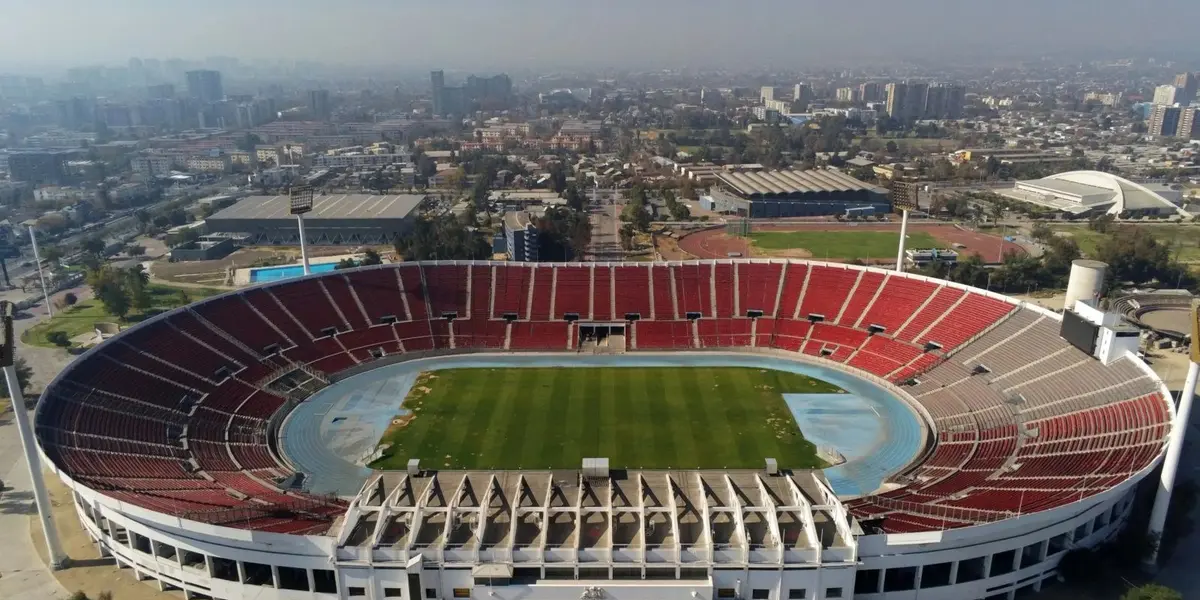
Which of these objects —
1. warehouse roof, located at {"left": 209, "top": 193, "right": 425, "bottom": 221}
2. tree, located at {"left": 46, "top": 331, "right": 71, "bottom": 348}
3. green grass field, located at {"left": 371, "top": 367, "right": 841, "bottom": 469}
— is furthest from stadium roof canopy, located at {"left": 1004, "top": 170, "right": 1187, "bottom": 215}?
tree, located at {"left": 46, "top": 331, "right": 71, "bottom": 348}

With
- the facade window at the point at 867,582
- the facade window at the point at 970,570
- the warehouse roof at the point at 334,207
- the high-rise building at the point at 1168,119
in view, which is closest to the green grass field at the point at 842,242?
the warehouse roof at the point at 334,207

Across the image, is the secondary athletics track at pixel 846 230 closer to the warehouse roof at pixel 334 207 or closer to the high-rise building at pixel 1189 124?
the warehouse roof at pixel 334 207

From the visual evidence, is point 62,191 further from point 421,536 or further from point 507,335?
point 421,536

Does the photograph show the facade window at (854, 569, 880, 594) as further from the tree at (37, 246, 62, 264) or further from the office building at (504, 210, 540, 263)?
the tree at (37, 246, 62, 264)

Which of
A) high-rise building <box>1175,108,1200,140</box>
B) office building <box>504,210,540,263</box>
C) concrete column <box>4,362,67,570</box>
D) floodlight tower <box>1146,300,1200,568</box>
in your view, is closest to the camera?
floodlight tower <box>1146,300,1200,568</box>

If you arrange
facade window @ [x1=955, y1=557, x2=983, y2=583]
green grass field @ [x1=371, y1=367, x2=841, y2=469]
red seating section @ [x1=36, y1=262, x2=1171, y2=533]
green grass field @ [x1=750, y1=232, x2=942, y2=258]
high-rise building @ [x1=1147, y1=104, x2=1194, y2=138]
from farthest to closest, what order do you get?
high-rise building @ [x1=1147, y1=104, x2=1194, y2=138]
green grass field @ [x1=750, y1=232, x2=942, y2=258]
green grass field @ [x1=371, y1=367, x2=841, y2=469]
red seating section @ [x1=36, y1=262, x2=1171, y2=533]
facade window @ [x1=955, y1=557, x2=983, y2=583]

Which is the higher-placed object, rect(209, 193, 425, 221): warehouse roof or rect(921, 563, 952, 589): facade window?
rect(209, 193, 425, 221): warehouse roof

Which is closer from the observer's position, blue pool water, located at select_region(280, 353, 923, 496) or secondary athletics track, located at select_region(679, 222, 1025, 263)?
blue pool water, located at select_region(280, 353, 923, 496)

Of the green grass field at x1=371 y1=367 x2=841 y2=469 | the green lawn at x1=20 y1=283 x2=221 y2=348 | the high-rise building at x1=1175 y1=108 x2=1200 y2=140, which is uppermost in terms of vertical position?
the high-rise building at x1=1175 y1=108 x2=1200 y2=140
